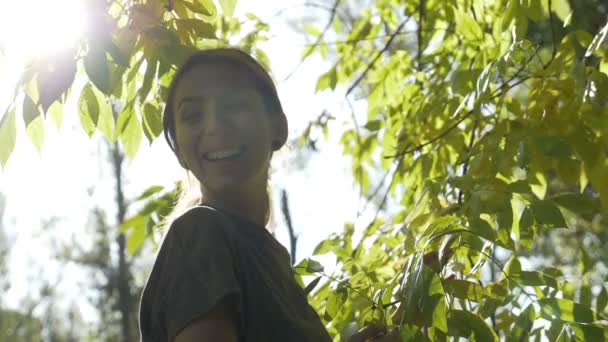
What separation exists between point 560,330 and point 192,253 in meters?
0.68

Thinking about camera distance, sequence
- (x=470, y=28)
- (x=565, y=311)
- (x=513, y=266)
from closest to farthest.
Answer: (x=565, y=311) < (x=513, y=266) < (x=470, y=28)

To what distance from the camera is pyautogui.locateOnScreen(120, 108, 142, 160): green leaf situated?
2180mm

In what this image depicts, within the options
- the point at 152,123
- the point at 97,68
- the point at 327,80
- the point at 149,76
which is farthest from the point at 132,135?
the point at 327,80

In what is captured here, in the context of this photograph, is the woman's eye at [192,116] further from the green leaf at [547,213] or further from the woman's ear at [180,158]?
the green leaf at [547,213]

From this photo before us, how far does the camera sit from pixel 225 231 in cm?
153

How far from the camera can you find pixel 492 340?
5.27 ft

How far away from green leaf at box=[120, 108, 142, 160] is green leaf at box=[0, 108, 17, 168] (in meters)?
0.33

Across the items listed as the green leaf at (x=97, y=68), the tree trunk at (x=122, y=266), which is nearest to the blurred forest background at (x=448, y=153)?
the green leaf at (x=97, y=68)

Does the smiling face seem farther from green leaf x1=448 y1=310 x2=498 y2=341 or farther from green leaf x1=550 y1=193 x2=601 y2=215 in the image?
green leaf x1=550 y1=193 x2=601 y2=215

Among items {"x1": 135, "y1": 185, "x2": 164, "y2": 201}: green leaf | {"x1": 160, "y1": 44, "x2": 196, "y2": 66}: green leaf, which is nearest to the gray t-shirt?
{"x1": 160, "y1": 44, "x2": 196, "y2": 66}: green leaf

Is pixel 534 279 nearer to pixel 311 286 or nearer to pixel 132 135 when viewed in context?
pixel 311 286

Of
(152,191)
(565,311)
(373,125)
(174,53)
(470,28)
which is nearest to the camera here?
(565,311)

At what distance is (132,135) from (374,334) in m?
0.85

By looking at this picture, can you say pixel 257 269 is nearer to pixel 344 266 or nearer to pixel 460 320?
pixel 460 320
